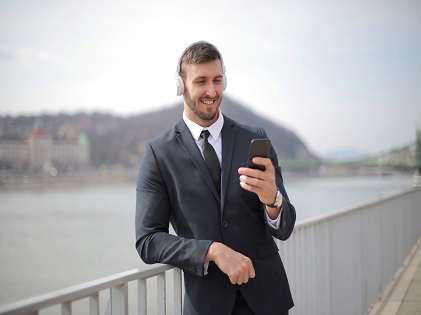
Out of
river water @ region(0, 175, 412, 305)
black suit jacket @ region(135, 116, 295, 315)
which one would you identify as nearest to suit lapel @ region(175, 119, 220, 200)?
black suit jacket @ region(135, 116, 295, 315)

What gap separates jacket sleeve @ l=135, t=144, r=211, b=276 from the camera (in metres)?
1.41

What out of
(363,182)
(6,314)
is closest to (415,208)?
(6,314)

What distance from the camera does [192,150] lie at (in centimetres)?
150

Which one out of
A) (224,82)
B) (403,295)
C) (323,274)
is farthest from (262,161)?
(403,295)

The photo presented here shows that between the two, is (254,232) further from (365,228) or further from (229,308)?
(365,228)

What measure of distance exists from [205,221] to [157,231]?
0.12 meters

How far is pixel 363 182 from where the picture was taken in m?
77.8

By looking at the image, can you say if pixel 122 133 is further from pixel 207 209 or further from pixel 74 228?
pixel 207 209

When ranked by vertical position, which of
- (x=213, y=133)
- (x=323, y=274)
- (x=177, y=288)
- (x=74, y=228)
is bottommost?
(x=74, y=228)

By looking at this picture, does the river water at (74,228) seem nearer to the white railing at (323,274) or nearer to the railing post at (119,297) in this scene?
the white railing at (323,274)

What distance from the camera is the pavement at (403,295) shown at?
162 inches

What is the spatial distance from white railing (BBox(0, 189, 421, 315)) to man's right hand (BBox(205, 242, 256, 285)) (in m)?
0.23

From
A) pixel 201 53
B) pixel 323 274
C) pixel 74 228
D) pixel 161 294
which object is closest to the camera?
pixel 201 53

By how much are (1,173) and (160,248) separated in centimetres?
7069
